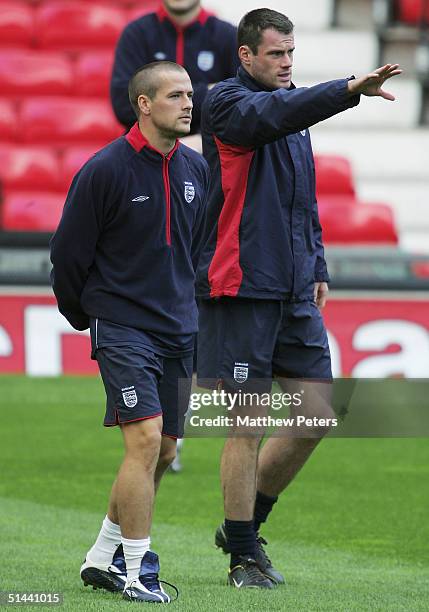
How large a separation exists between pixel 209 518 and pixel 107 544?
1.79 metres

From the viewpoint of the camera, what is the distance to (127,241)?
16.0ft

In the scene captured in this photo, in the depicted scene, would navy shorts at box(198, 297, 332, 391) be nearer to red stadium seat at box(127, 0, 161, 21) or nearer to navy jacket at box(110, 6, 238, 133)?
navy jacket at box(110, 6, 238, 133)

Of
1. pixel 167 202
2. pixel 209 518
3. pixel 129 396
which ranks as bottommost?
pixel 209 518

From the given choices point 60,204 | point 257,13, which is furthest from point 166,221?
point 60,204

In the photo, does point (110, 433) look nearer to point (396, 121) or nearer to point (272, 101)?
point (272, 101)

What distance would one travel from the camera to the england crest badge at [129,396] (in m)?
4.73

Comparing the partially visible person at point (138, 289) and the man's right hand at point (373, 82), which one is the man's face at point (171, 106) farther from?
the man's right hand at point (373, 82)

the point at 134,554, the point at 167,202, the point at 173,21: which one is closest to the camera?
the point at 134,554

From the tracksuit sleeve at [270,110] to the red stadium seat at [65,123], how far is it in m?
9.19

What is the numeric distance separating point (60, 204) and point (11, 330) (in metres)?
2.47

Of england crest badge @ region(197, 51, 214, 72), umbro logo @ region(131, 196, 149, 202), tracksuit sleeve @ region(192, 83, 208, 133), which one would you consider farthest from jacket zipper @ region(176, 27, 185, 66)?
umbro logo @ region(131, 196, 149, 202)

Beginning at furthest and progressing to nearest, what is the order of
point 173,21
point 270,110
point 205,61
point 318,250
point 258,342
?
point 173,21, point 205,61, point 318,250, point 258,342, point 270,110

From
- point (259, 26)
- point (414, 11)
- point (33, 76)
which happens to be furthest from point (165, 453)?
point (414, 11)

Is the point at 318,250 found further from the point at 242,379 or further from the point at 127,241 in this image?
the point at 127,241
